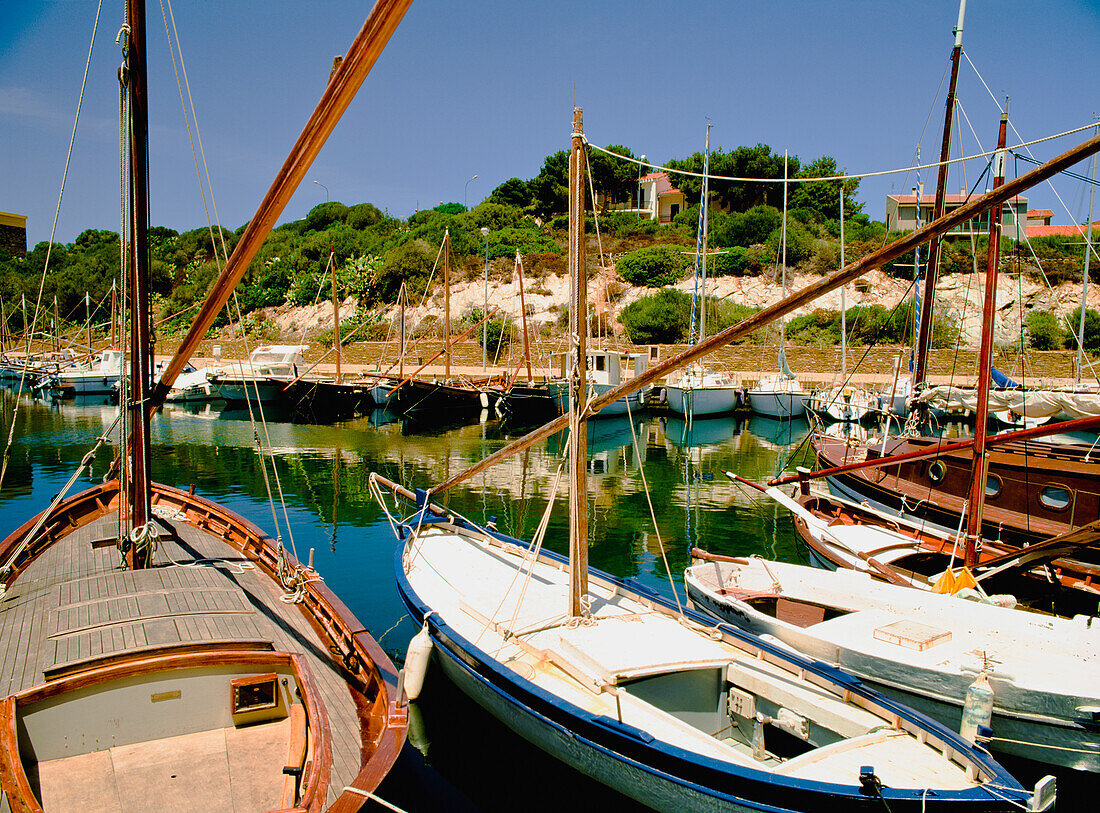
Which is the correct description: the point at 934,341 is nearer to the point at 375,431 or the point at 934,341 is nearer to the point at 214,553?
the point at 375,431

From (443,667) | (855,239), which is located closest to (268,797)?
(443,667)

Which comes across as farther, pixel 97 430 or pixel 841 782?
pixel 97 430

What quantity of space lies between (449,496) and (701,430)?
55.1 feet

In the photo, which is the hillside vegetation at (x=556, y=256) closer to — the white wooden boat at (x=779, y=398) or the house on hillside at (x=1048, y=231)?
the house on hillside at (x=1048, y=231)

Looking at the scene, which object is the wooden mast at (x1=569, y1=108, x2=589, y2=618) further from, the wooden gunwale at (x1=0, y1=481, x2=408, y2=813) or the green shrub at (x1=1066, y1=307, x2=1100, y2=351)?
the green shrub at (x1=1066, y1=307, x2=1100, y2=351)

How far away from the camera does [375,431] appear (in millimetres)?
30281

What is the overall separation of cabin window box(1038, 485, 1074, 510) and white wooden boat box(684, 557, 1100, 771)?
207 inches

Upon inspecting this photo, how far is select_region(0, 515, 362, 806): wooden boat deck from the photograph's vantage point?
16.6ft

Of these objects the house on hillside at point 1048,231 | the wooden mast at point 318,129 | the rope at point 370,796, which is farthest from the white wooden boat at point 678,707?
the house on hillside at point 1048,231

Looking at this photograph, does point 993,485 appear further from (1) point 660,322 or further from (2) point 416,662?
(1) point 660,322

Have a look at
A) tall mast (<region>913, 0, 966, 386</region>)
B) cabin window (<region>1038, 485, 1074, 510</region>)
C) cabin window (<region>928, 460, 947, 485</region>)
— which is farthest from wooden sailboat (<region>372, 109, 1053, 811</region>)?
tall mast (<region>913, 0, 966, 386</region>)

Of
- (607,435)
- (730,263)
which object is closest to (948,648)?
(607,435)

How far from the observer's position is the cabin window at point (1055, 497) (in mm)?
11625

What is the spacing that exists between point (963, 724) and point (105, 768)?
21.2ft
